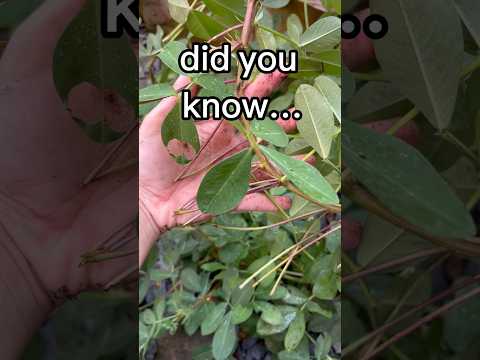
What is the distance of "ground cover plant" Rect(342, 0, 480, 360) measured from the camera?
51cm

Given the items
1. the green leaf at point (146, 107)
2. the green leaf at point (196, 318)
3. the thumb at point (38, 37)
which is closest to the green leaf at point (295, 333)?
the green leaf at point (196, 318)

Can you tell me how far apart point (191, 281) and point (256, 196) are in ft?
0.81

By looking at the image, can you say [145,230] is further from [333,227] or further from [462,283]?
[462,283]

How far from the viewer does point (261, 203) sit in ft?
2.08

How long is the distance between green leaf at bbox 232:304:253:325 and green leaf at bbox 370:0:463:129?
0.36 metres

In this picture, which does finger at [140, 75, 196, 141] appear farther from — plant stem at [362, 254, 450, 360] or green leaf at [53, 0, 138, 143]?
plant stem at [362, 254, 450, 360]

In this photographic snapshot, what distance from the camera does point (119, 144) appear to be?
21.5 inches

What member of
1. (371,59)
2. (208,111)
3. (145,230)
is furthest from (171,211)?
(371,59)

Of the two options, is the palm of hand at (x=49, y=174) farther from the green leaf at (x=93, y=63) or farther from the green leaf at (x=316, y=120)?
the green leaf at (x=316, y=120)

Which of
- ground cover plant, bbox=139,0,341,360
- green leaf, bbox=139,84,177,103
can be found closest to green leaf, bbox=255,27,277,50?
ground cover plant, bbox=139,0,341,360

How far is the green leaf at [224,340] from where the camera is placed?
71 cm

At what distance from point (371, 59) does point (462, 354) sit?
347 millimetres

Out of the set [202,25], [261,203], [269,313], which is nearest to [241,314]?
[269,313]

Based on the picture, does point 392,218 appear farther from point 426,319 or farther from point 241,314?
point 241,314
